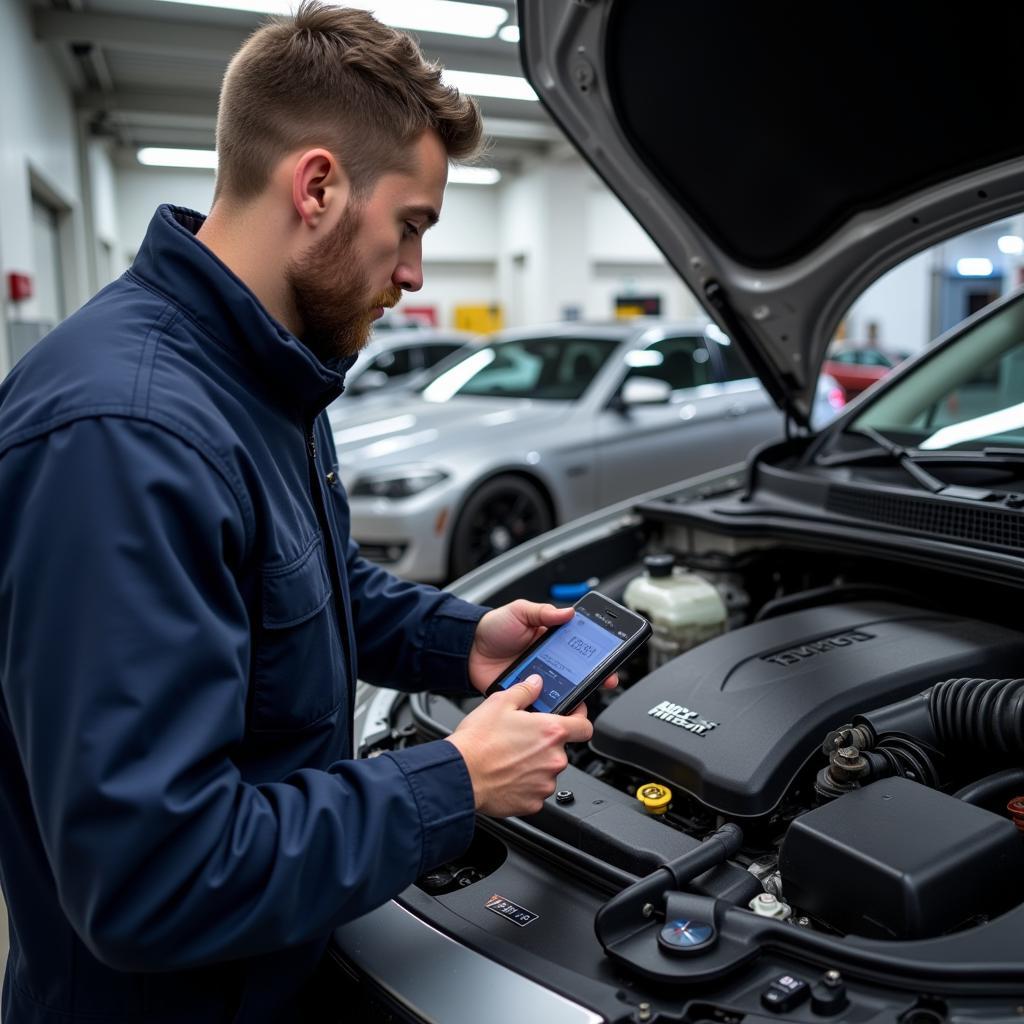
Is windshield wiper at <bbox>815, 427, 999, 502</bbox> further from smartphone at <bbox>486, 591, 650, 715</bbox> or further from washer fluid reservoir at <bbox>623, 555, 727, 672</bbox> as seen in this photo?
smartphone at <bbox>486, 591, 650, 715</bbox>

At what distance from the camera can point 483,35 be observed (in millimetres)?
9625

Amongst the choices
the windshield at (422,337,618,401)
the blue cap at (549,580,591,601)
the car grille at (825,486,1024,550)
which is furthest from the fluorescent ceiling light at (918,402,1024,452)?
the windshield at (422,337,618,401)

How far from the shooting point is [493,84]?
1163 cm

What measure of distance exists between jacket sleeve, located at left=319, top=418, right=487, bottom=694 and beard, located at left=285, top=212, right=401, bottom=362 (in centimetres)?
33

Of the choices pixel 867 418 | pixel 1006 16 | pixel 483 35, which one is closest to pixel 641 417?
pixel 867 418

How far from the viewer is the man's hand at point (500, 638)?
1.61 m

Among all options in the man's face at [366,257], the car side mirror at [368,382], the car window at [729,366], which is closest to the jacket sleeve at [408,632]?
the man's face at [366,257]

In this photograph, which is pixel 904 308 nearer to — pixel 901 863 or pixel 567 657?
pixel 567 657

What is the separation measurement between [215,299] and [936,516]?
1.44 metres

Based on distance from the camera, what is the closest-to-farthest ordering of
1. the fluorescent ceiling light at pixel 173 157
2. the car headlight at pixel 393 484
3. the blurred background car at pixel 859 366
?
the car headlight at pixel 393 484, the blurred background car at pixel 859 366, the fluorescent ceiling light at pixel 173 157

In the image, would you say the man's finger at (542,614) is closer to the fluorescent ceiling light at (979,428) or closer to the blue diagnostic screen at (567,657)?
the blue diagnostic screen at (567,657)

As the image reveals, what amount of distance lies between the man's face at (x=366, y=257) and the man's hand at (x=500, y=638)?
51 centimetres

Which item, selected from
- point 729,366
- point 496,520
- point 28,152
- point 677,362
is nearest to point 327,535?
point 496,520

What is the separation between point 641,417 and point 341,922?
192 inches
